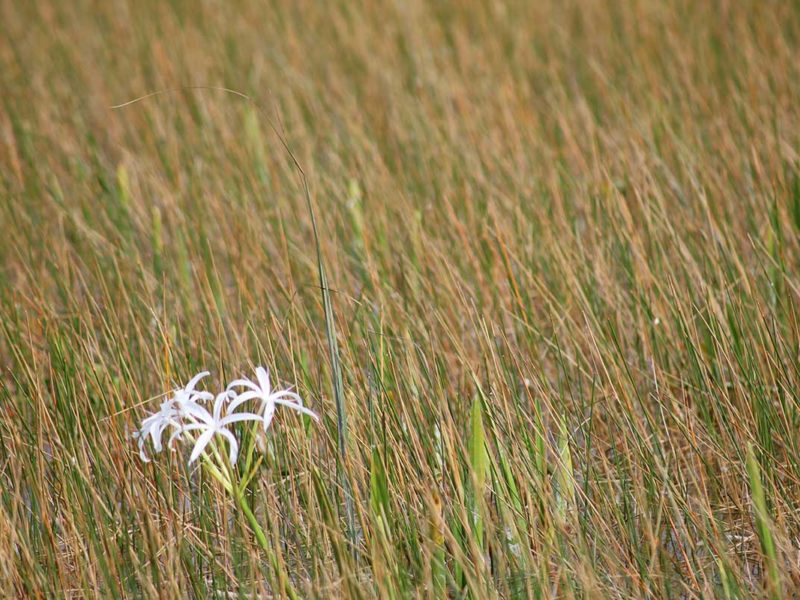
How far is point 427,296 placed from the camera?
7.85ft

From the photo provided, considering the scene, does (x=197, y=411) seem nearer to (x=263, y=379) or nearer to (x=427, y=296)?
(x=263, y=379)

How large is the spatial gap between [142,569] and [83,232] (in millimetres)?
1539

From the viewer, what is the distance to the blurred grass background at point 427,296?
159 cm

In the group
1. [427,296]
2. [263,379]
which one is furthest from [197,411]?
[427,296]

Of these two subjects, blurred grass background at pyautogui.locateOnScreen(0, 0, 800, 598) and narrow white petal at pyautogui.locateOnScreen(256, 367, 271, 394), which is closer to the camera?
narrow white petal at pyautogui.locateOnScreen(256, 367, 271, 394)

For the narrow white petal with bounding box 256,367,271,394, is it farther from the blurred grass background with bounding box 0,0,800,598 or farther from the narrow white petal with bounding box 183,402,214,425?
the blurred grass background with bounding box 0,0,800,598

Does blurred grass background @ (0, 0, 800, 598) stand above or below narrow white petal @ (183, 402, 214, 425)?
below

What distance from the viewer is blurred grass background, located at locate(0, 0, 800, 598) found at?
159cm

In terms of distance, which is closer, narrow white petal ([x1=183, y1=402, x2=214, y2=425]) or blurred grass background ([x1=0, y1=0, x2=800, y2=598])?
narrow white petal ([x1=183, y1=402, x2=214, y2=425])

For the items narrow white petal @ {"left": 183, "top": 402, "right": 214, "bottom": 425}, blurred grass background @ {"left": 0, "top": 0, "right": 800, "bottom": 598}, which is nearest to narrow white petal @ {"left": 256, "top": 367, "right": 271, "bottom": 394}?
narrow white petal @ {"left": 183, "top": 402, "right": 214, "bottom": 425}

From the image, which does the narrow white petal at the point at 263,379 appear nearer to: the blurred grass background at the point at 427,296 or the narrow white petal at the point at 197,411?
the narrow white petal at the point at 197,411

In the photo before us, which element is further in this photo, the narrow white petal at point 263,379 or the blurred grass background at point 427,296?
the blurred grass background at point 427,296

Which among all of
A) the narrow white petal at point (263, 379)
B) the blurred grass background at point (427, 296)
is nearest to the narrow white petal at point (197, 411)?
the narrow white petal at point (263, 379)

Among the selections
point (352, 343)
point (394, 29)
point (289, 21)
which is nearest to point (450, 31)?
point (394, 29)
